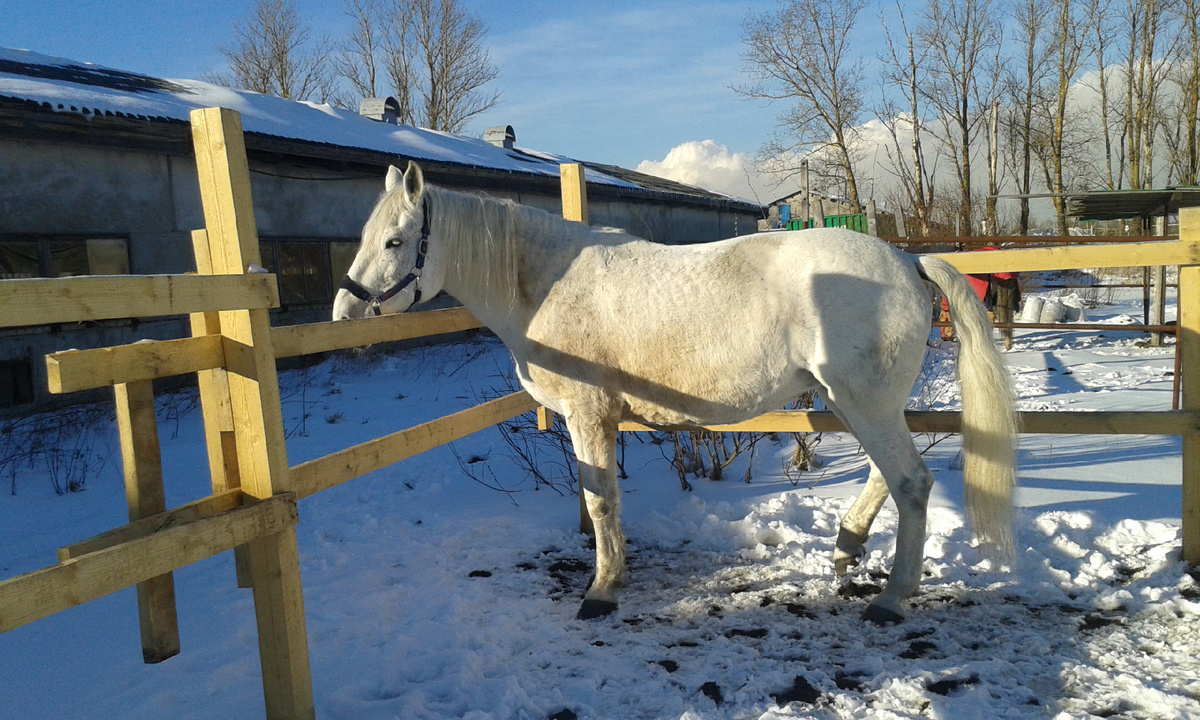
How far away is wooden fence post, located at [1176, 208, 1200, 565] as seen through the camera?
3.46m

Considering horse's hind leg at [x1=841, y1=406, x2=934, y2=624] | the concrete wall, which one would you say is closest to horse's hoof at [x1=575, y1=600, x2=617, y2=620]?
horse's hind leg at [x1=841, y1=406, x2=934, y2=624]

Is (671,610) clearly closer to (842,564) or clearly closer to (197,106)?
A: (842,564)

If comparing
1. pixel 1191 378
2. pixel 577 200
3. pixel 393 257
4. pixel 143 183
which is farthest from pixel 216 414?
pixel 143 183

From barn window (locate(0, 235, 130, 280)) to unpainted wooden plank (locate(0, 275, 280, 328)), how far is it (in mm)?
6705

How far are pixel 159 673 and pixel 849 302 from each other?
3117mm

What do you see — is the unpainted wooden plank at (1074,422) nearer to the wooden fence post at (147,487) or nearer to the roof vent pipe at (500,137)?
the wooden fence post at (147,487)

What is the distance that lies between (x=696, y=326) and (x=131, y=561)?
2.22 m

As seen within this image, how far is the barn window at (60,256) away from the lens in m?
7.29

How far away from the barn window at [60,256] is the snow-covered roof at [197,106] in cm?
139

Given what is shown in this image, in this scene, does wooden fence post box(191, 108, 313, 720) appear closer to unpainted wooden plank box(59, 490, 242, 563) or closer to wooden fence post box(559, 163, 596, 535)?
unpainted wooden plank box(59, 490, 242, 563)

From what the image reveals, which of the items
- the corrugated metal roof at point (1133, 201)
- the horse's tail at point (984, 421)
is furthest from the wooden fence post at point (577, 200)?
the corrugated metal roof at point (1133, 201)

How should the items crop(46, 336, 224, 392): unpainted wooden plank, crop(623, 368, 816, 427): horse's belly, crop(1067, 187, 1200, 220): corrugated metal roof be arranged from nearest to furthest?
1. crop(46, 336, 224, 392): unpainted wooden plank
2. crop(623, 368, 816, 427): horse's belly
3. crop(1067, 187, 1200, 220): corrugated metal roof

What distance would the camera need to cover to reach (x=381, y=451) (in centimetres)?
286

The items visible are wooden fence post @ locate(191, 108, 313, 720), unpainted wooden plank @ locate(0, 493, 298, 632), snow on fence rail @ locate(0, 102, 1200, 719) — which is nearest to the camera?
unpainted wooden plank @ locate(0, 493, 298, 632)
